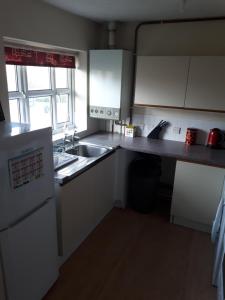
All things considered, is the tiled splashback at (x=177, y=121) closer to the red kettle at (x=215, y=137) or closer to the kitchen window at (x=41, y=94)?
the red kettle at (x=215, y=137)

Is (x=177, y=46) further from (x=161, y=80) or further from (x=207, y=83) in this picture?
(x=207, y=83)

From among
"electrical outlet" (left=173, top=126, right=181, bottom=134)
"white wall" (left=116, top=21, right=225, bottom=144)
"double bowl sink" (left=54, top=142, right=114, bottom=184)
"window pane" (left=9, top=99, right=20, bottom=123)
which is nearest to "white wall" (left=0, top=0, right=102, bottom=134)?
"window pane" (left=9, top=99, right=20, bottom=123)

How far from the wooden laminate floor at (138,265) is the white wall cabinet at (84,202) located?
0.14 metres

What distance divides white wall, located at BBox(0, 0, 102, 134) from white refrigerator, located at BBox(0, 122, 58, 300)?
648 millimetres

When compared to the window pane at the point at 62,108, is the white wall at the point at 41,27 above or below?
above

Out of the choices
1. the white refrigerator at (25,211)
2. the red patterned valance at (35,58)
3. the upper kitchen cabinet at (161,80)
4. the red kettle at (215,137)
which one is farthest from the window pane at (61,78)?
the red kettle at (215,137)

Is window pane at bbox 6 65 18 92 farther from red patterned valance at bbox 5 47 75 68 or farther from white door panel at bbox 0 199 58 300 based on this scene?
white door panel at bbox 0 199 58 300

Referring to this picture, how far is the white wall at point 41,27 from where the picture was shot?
1.84 m

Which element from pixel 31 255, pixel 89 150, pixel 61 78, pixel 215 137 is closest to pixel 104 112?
pixel 89 150

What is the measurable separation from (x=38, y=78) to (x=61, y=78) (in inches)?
16.9

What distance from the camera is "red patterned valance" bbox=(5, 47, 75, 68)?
2.06m

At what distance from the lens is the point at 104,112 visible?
300 cm

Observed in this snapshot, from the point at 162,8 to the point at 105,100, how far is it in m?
1.14

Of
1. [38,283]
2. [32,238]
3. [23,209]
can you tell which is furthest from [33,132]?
[38,283]
